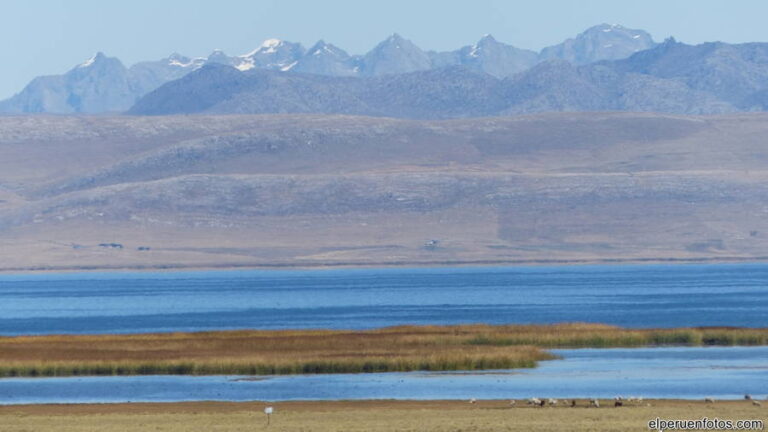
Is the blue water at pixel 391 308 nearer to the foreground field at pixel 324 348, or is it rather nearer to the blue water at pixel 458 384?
the foreground field at pixel 324 348

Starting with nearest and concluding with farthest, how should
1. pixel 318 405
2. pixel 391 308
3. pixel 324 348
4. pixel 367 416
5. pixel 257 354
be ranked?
1. pixel 367 416
2. pixel 318 405
3. pixel 257 354
4. pixel 324 348
5. pixel 391 308

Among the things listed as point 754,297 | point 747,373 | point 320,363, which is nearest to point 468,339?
point 320,363

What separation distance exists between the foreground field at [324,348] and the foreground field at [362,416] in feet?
44.3

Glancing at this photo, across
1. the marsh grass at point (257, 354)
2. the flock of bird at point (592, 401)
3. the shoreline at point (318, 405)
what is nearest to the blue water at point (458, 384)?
the marsh grass at point (257, 354)

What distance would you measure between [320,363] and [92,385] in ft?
32.8

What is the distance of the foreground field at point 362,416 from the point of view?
48656 millimetres

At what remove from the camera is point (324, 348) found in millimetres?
78250

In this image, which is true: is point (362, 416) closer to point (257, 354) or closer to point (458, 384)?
point (458, 384)

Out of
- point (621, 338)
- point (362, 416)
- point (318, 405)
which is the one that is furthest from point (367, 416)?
point (621, 338)

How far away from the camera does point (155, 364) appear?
235 ft

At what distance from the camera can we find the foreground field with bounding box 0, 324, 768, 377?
70938 mm

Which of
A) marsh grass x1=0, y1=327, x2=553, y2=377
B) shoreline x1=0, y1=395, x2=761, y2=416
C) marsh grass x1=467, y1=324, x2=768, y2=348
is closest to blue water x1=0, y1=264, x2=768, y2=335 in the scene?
marsh grass x1=467, y1=324, x2=768, y2=348

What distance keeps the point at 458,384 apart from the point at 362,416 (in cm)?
1212

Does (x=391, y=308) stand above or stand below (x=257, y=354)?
below
